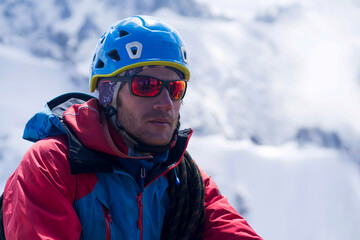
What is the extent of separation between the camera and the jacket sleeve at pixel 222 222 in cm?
395

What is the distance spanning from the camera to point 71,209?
317 centimetres

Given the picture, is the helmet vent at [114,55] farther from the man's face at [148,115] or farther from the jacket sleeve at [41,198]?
the jacket sleeve at [41,198]

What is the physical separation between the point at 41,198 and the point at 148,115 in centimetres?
149

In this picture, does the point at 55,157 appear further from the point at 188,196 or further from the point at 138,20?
the point at 138,20

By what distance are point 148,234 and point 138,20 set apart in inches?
104

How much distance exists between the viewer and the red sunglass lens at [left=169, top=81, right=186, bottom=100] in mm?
4164

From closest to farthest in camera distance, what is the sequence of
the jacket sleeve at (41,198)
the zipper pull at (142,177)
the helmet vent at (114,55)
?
1. the jacket sleeve at (41,198)
2. the zipper pull at (142,177)
3. the helmet vent at (114,55)

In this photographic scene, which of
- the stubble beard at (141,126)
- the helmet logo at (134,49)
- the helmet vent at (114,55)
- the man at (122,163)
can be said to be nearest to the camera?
the man at (122,163)

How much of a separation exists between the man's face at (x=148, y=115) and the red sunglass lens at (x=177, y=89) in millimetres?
92

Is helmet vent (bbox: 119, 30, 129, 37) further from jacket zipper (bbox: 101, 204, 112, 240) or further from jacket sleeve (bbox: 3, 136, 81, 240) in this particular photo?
jacket zipper (bbox: 101, 204, 112, 240)

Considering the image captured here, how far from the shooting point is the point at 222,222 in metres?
4.05

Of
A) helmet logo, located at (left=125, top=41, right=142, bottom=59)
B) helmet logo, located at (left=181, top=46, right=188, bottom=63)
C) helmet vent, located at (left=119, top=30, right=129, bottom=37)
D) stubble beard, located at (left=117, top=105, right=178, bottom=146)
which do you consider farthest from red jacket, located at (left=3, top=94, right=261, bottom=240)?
helmet logo, located at (left=181, top=46, right=188, bottom=63)

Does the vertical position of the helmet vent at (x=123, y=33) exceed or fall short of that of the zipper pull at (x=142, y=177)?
it exceeds it

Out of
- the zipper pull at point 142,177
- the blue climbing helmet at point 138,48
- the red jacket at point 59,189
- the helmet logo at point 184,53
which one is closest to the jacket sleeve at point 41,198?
the red jacket at point 59,189
